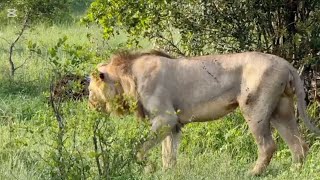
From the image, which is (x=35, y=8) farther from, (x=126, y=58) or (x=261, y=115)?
(x=261, y=115)

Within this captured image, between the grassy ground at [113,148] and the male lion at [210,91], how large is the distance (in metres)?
0.23

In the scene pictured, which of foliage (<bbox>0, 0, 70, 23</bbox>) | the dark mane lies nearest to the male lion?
the dark mane

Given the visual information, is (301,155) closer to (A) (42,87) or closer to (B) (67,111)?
(B) (67,111)

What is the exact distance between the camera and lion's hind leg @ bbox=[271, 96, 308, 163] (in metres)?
7.70

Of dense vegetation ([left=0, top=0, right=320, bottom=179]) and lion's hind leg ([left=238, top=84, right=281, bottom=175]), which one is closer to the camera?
dense vegetation ([left=0, top=0, right=320, bottom=179])

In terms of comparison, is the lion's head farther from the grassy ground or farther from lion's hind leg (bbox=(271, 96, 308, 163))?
lion's hind leg (bbox=(271, 96, 308, 163))

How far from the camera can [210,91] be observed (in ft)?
25.2

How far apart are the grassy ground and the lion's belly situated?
14.7 inches

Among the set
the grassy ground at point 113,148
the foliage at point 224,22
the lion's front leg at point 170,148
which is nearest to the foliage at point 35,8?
the grassy ground at point 113,148

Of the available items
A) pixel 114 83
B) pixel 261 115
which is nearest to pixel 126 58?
pixel 114 83

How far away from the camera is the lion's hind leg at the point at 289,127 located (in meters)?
7.70

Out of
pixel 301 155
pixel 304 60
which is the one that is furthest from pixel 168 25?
pixel 301 155

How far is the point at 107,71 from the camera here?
782 cm

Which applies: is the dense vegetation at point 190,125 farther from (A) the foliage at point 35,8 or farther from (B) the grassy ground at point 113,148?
(A) the foliage at point 35,8
